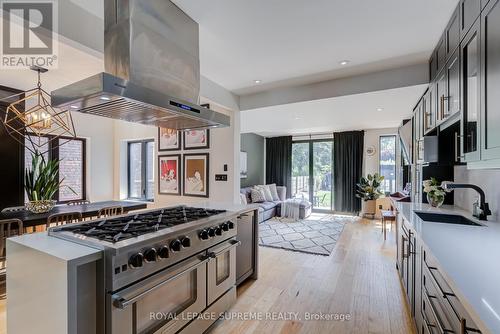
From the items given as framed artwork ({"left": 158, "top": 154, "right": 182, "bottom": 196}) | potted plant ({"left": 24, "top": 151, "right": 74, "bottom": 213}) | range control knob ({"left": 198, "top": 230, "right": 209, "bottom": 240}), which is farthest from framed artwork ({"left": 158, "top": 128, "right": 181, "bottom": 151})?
range control knob ({"left": 198, "top": 230, "right": 209, "bottom": 240})

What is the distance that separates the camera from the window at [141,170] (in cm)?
566

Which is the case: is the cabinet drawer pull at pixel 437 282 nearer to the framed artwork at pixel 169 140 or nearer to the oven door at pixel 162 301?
the oven door at pixel 162 301

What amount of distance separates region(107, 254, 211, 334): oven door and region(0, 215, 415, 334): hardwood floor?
475 millimetres

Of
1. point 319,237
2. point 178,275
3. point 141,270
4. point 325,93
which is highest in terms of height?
point 325,93

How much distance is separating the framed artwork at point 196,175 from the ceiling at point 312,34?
1.52 metres

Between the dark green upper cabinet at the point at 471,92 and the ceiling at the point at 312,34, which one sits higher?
the ceiling at the point at 312,34

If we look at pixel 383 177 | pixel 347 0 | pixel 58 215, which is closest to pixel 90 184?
pixel 58 215

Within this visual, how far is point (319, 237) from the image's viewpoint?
14.8ft

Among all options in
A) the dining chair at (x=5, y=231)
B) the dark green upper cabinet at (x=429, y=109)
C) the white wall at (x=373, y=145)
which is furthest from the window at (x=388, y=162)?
the dining chair at (x=5, y=231)

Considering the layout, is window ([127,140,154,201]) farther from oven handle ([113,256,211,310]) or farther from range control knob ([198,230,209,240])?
oven handle ([113,256,211,310])

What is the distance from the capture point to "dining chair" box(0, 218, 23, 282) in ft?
7.37

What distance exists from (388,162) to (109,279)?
6903 mm

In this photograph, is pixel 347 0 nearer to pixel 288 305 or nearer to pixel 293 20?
pixel 293 20

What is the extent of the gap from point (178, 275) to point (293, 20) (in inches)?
85.0
